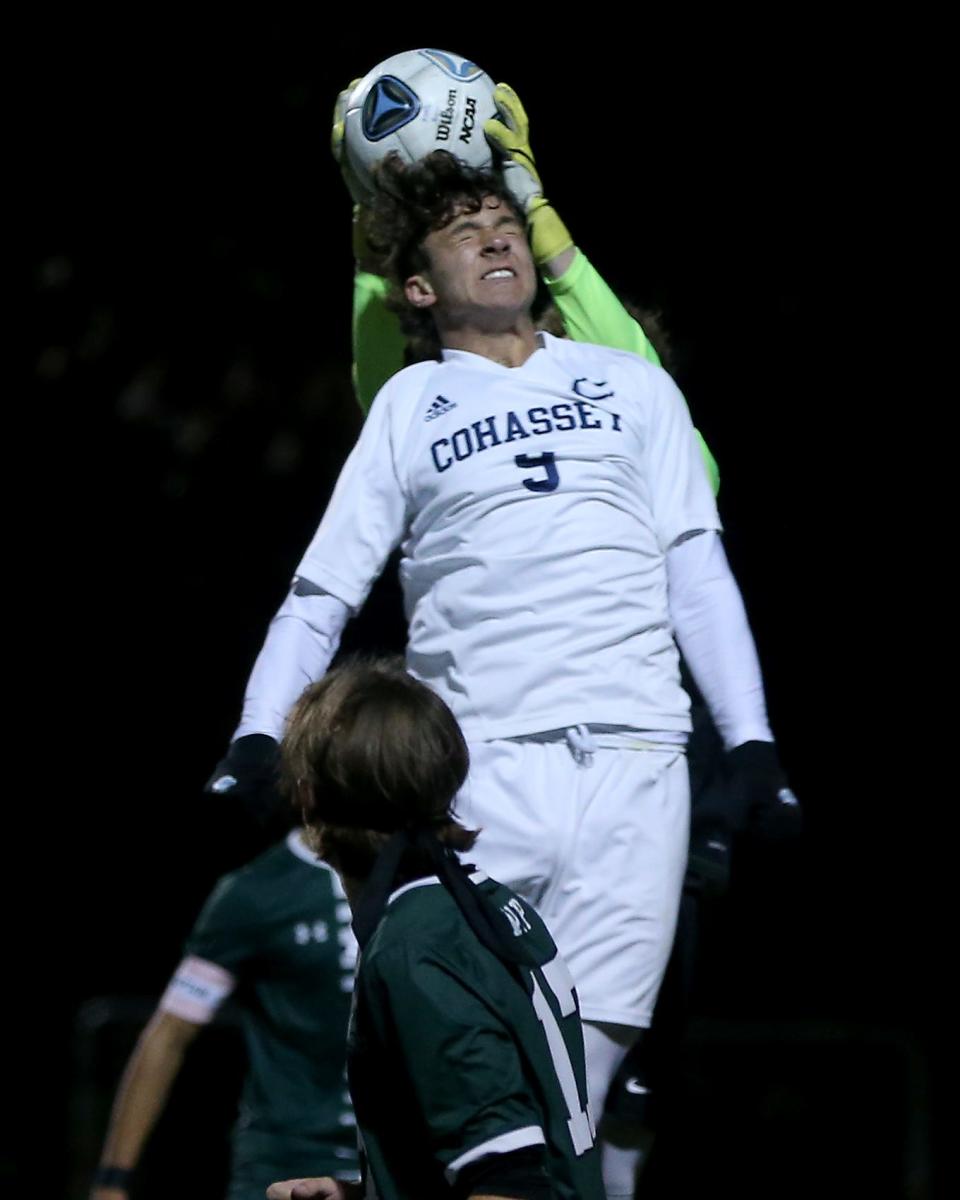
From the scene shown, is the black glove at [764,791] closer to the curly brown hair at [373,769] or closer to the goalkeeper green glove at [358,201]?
the curly brown hair at [373,769]

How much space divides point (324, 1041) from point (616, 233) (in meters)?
2.79

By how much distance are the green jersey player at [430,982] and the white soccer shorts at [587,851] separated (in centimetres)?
67

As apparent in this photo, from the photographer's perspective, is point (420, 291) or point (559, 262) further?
point (559, 262)

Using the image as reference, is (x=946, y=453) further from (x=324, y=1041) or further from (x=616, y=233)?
(x=324, y=1041)

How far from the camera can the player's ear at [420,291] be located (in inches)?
159

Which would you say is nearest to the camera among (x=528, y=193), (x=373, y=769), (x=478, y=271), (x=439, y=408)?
(x=373, y=769)

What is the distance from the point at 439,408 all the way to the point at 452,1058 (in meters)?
1.45

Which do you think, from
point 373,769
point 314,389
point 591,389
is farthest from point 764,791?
point 314,389

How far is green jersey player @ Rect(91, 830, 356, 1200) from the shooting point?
4512 mm

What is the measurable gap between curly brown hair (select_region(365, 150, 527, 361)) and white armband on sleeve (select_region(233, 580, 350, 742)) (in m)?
0.54

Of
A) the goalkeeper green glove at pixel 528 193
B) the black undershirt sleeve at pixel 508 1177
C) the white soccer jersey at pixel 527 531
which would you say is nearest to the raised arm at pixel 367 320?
the goalkeeper green glove at pixel 528 193

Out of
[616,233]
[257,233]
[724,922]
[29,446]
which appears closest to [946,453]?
[616,233]

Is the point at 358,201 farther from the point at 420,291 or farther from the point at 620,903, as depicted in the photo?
the point at 620,903

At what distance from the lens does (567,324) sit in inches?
166
